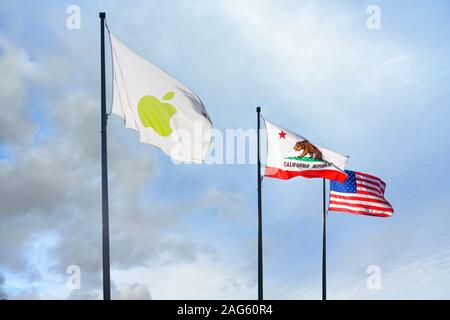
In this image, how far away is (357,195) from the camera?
25391 millimetres

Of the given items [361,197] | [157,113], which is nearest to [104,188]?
[157,113]

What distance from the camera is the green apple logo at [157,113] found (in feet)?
47.1

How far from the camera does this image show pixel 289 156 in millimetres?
21609

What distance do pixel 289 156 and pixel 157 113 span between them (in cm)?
818

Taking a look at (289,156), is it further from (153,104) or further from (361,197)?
(153,104)

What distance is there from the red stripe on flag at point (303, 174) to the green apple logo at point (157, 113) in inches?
296

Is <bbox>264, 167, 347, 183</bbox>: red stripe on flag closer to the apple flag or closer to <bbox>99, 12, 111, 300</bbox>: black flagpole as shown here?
the apple flag

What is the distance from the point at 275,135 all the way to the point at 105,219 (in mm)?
9723

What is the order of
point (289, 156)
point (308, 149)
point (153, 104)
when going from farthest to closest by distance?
point (308, 149) < point (289, 156) < point (153, 104)

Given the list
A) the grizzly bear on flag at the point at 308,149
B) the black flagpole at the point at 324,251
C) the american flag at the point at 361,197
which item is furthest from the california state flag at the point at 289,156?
the black flagpole at the point at 324,251

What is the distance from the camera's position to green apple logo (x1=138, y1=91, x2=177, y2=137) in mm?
14359

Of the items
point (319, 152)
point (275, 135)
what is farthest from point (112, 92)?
point (319, 152)
